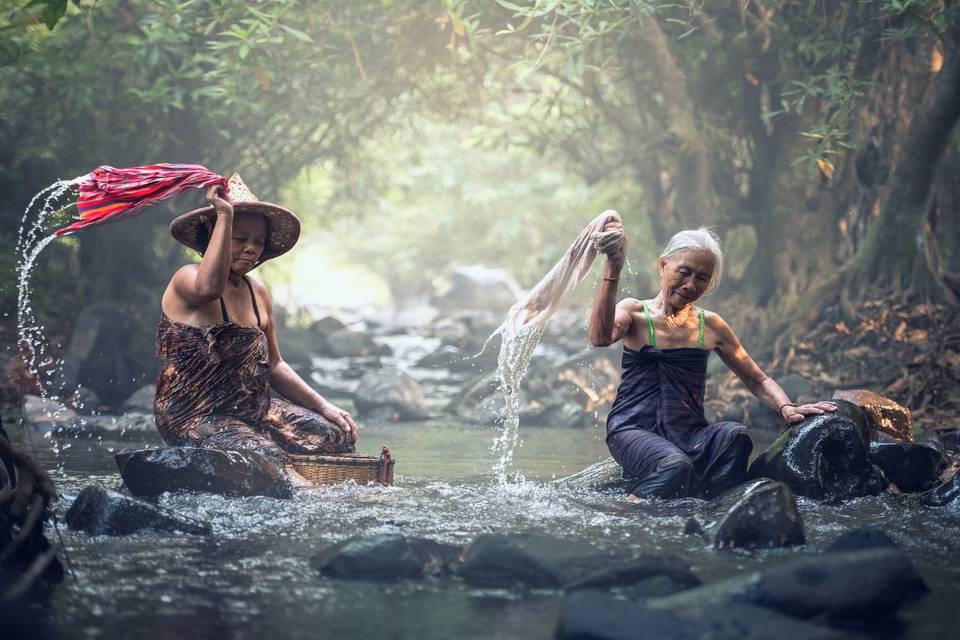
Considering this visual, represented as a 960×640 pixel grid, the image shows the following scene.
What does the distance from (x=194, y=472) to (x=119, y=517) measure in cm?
73

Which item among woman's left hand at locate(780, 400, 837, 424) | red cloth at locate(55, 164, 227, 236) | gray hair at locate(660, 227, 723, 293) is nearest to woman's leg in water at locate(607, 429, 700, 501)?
woman's left hand at locate(780, 400, 837, 424)

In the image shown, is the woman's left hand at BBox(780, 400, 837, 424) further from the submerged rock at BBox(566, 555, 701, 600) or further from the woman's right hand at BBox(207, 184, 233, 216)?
the woman's right hand at BBox(207, 184, 233, 216)

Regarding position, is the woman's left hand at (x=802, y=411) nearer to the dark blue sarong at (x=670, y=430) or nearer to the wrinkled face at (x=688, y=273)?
the dark blue sarong at (x=670, y=430)

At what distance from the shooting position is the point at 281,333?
16.8 m

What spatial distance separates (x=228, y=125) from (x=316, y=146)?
1.85m

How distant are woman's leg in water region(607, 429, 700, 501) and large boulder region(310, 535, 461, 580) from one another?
1.60 metres

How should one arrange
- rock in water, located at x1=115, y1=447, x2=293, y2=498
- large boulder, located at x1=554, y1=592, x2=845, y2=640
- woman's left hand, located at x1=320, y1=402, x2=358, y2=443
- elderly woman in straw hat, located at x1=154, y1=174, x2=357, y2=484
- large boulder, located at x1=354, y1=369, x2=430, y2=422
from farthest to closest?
large boulder, located at x1=354, y1=369, x2=430, y2=422 → woman's left hand, located at x1=320, y1=402, x2=358, y2=443 → elderly woman in straw hat, located at x1=154, y1=174, x2=357, y2=484 → rock in water, located at x1=115, y1=447, x2=293, y2=498 → large boulder, located at x1=554, y1=592, x2=845, y2=640

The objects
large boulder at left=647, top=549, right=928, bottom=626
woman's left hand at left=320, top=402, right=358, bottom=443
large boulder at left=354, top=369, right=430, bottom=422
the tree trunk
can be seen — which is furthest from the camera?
large boulder at left=354, top=369, right=430, bottom=422

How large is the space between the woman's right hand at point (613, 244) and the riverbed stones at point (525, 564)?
1.67 metres

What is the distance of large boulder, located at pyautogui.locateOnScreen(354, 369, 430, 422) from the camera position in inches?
451

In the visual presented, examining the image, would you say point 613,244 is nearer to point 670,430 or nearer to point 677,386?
point 677,386

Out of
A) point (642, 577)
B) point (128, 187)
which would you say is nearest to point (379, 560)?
point (642, 577)

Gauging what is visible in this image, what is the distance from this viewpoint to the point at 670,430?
577cm

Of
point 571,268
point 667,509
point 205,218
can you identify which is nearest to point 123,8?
point 205,218
